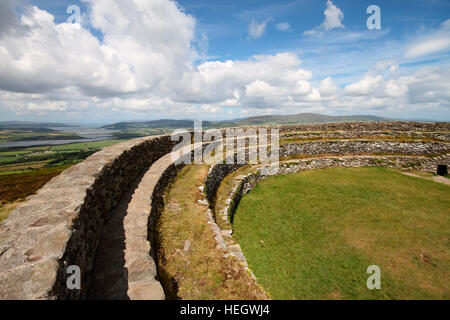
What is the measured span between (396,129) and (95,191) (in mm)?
31599

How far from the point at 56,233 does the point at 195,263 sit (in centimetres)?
353

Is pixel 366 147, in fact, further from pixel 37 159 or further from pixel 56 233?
pixel 37 159

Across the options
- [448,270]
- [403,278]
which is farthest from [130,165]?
[448,270]

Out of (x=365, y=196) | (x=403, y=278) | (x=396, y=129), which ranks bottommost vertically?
(x=403, y=278)

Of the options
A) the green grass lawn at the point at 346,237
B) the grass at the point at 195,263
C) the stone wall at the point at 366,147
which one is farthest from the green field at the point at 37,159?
the green grass lawn at the point at 346,237

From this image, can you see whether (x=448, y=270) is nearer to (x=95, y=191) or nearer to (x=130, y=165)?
(x=95, y=191)

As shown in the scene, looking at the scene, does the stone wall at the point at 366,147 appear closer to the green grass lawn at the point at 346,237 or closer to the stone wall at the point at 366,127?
the stone wall at the point at 366,127

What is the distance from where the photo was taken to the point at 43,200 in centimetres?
390

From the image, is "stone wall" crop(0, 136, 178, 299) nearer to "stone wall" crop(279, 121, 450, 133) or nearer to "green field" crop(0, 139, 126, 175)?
"stone wall" crop(279, 121, 450, 133)

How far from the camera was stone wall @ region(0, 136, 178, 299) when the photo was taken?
2211 millimetres

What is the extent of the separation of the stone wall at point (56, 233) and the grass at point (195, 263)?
184cm
